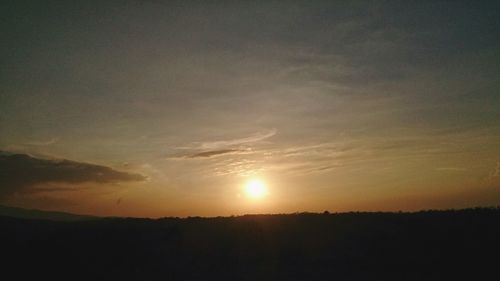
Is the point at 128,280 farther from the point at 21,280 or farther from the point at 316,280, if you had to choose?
the point at 316,280

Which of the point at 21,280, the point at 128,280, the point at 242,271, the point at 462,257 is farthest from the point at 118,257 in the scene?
the point at 462,257

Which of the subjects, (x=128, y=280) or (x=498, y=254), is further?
(x=128, y=280)

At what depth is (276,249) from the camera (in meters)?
23.8

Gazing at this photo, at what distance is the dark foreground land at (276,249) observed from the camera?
20312mm

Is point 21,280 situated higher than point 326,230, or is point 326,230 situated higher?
point 326,230

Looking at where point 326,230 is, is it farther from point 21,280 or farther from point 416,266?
point 21,280

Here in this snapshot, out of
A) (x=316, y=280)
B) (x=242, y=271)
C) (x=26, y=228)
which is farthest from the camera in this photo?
(x=26, y=228)

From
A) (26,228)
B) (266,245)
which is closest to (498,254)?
(266,245)

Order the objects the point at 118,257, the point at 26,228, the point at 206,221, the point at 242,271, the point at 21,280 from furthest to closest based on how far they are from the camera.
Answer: the point at 26,228 → the point at 206,221 → the point at 118,257 → the point at 21,280 → the point at 242,271

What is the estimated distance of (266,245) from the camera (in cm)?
2442

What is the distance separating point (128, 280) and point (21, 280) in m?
7.04

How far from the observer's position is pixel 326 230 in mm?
25047

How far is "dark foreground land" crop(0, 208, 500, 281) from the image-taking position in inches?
800

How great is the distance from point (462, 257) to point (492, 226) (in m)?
3.96
